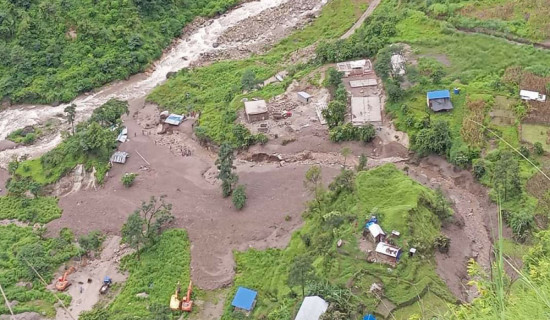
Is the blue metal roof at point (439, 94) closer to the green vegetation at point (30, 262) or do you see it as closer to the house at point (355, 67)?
the house at point (355, 67)

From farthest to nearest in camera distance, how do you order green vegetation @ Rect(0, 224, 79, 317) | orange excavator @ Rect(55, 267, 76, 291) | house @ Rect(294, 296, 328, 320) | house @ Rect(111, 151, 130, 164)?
house @ Rect(111, 151, 130, 164) → orange excavator @ Rect(55, 267, 76, 291) → green vegetation @ Rect(0, 224, 79, 317) → house @ Rect(294, 296, 328, 320)

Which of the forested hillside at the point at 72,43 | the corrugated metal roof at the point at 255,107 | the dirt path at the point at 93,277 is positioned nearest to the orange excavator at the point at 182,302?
the dirt path at the point at 93,277

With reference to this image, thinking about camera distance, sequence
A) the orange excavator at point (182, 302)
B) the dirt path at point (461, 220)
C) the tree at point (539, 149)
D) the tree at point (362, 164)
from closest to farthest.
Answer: the dirt path at point (461, 220) < the orange excavator at point (182, 302) < the tree at point (539, 149) < the tree at point (362, 164)

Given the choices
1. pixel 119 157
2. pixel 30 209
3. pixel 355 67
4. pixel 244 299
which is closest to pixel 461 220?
pixel 244 299

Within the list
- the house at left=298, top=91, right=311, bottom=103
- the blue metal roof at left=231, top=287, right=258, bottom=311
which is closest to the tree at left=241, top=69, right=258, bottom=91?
the house at left=298, top=91, right=311, bottom=103

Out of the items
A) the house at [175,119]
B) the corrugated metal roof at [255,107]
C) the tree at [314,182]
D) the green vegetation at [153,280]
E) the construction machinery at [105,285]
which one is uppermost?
the corrugated metal roof at [255,107]

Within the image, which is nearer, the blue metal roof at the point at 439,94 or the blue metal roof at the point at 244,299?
the blue metal roof at the point at 244,299

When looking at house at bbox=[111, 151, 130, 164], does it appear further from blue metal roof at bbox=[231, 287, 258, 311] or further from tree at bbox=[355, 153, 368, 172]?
tree at bbox=[355, 153, 368, 172]

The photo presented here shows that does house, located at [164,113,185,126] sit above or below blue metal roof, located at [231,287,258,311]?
above
